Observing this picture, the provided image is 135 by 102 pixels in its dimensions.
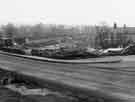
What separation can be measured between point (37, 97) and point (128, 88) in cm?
536

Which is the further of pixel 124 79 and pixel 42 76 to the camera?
pixel 42 76

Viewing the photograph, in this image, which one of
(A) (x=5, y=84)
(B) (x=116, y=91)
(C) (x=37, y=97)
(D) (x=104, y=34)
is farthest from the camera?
(D) (x=104, y=34)

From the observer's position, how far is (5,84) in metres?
13.8

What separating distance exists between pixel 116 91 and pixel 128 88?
102 centimetres

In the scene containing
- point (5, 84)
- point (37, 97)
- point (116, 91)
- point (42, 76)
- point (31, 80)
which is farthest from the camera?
point (42, 76)

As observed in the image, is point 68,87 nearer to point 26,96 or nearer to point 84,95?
point 84,95

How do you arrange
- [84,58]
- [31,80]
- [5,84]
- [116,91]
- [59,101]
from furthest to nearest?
[84,58] → [31,80] → [5,84] → [116,91] → [59,101]

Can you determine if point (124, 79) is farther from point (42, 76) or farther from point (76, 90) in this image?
point (42, 76)

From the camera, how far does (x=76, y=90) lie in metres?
11.8

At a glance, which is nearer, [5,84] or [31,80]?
[5,84]

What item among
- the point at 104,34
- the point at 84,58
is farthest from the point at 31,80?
the point at 104,34

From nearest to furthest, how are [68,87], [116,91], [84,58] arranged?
[116,91], [68,87], [84,58]

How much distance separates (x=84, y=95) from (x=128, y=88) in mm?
2882

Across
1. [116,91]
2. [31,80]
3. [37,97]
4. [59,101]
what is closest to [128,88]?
[116,91]
